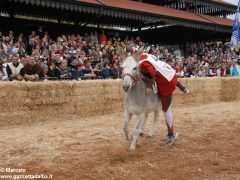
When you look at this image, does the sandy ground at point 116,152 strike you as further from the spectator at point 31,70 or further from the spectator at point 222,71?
the spectator at point 222,71

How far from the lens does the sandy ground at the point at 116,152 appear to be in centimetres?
598

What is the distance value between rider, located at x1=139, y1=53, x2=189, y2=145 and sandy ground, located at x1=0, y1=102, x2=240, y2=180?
81 centimetres

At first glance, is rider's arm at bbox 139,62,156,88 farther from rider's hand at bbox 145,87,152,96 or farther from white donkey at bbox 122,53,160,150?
white donkey at bbox 122,53,160,150

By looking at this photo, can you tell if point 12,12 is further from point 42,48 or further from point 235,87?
point 235,87

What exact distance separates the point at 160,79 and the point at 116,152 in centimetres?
180

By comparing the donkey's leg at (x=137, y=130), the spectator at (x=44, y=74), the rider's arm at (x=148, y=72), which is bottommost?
the donkey's leg at (x=137, y=130)

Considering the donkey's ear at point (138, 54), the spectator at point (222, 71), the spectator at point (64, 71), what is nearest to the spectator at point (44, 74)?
the spectator at point (64, 71)

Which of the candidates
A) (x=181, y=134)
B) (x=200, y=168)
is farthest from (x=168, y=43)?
(x=200, y=168)

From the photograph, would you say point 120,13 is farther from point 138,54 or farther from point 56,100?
point 138,54

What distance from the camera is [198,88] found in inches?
682

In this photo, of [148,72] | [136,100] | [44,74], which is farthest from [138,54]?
[44,74]

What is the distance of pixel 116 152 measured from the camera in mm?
7066

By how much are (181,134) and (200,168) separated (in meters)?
2.97

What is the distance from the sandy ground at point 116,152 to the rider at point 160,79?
32.0 inches
